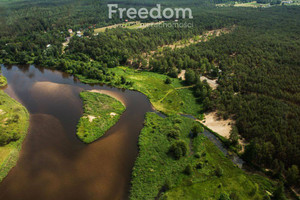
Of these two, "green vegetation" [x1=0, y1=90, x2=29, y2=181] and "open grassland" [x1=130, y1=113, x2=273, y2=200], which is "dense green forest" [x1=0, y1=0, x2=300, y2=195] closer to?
"open grassland" [x1=130, y1=113, x2=273, y2=200]

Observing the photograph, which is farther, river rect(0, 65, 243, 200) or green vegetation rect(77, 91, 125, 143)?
green vegetation rect(77, 91, 125, 143)

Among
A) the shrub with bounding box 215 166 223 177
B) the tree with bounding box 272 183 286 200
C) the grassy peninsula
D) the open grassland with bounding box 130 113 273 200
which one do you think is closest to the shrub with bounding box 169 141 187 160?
the open grassland with bounding box 130 113 273 200

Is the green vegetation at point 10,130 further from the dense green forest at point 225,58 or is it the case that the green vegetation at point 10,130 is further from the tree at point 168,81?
the tree at point 168,81

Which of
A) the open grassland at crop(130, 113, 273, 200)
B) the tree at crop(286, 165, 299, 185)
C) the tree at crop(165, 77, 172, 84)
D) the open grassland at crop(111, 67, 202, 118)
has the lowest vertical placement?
the open grassland at crop(130, 113, 273, 200)

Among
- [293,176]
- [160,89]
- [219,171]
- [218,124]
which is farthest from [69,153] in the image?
[293,176]

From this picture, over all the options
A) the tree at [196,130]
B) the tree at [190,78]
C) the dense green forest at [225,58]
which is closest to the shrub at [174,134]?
the tree at [196,130]

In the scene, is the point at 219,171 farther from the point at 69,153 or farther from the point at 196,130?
the point at 69,153

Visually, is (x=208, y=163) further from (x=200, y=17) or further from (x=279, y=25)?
(x=200, y=17)
